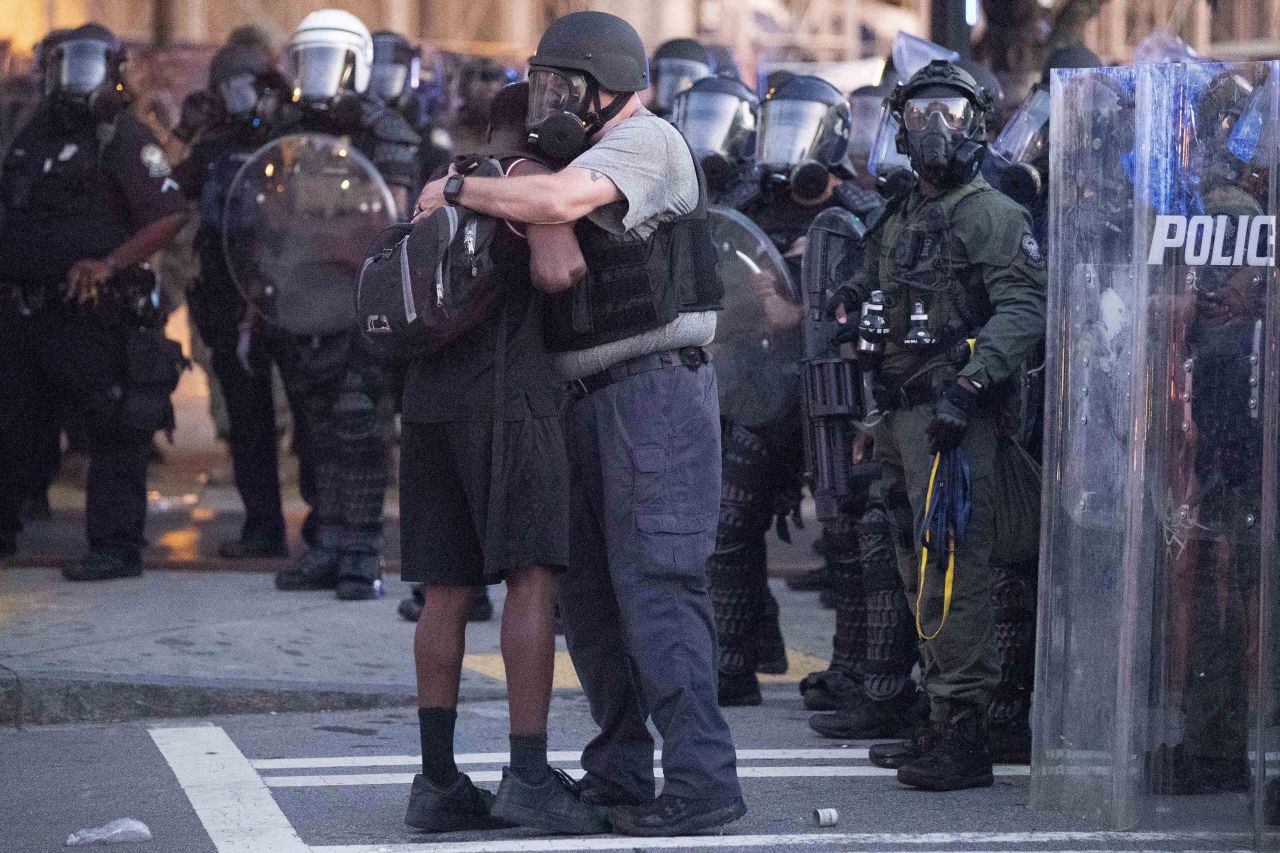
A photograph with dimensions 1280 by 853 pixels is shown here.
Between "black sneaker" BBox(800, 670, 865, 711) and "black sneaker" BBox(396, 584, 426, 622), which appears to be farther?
"black sneaker" BBox(396, 584, 426, 622)

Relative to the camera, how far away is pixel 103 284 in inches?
310

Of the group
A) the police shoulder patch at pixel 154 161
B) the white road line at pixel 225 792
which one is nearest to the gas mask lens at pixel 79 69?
the police shoulder patch at pixel 154 161

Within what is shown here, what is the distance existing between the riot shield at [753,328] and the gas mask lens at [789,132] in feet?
1.37

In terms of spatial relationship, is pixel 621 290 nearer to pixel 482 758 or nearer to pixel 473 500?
pixel 473 500

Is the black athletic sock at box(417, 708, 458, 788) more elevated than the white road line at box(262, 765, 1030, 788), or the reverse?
the black athletic sock at box(417, 708, 458, 788)

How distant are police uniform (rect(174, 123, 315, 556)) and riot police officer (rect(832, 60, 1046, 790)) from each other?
3.50 metres

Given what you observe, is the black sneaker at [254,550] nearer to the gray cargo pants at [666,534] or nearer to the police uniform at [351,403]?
the police uniform at [351,403]

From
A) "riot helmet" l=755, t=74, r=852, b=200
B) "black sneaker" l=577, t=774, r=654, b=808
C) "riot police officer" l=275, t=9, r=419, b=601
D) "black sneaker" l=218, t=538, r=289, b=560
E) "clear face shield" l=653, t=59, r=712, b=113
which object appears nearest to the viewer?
"black sneaker" l=577, t=774, r=654, b=808

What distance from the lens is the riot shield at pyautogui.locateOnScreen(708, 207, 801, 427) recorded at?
631 cm

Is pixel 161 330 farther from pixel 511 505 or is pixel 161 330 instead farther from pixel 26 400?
pixel 511 505

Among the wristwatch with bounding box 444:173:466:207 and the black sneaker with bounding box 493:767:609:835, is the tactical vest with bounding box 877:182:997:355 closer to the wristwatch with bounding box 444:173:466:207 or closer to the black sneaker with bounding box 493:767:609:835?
the wristwatch with bounding box 444:173:466:207

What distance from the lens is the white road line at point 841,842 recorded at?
14.9 feet

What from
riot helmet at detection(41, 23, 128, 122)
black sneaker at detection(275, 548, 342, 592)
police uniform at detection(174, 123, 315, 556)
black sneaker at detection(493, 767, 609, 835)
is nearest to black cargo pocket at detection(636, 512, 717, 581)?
black sneaker at detection(493, 767, 609, 835)

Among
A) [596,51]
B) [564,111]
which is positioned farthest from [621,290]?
[596,51]
